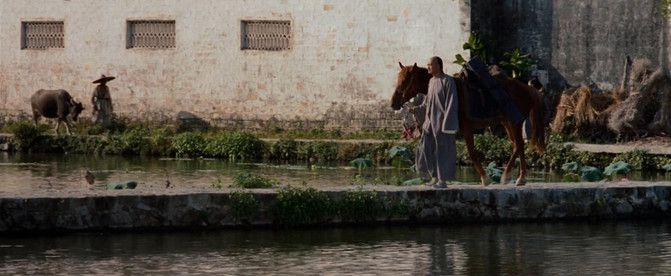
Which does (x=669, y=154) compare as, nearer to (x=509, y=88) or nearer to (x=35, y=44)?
(x=509, y=88)

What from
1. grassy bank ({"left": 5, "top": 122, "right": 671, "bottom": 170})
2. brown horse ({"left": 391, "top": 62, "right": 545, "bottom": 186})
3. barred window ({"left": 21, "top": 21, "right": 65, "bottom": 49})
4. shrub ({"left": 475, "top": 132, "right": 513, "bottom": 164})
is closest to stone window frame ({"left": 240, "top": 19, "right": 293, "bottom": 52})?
grassy bank ({"left": 5, "top": 122, "right": 671, "bottom": 170})

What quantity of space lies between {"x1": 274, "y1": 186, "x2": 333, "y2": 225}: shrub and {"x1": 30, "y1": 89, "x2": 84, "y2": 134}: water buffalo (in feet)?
53.5

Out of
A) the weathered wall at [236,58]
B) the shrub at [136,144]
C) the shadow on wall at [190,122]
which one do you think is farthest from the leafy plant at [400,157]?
the shadow on wall at [190,122]

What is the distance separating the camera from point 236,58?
33.5 meters

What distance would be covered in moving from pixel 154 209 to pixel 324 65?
50.7 ft

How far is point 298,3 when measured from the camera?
1288 inches

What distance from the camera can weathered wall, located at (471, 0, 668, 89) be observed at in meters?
30.4

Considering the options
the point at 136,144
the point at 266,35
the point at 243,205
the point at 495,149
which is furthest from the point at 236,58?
the point at 243,205

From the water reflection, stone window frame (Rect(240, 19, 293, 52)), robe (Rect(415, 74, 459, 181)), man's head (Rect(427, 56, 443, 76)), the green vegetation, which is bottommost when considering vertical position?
the water reflection

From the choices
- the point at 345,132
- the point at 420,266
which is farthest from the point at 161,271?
the point at 345,132

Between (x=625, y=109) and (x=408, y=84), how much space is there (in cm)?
1030

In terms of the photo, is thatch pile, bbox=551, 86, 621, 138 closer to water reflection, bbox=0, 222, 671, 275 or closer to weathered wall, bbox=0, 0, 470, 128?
weathered wall, bbox=0, 0, 470, 128

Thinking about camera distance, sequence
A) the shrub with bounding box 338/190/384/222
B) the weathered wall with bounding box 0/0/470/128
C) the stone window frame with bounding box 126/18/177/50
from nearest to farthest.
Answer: the shrub with bounding box 338/190/384/222, the weathered wall with bounding box 0/0/470/128, the stone window frame with bounding box 126/18/177/50

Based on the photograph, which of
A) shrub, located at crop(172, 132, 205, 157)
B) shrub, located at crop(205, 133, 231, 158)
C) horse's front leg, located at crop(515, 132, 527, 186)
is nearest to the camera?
horse's front leg, located at crop(515, 132, 527, 186)
